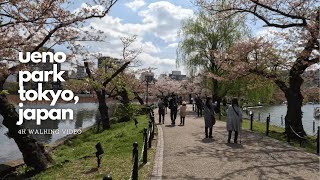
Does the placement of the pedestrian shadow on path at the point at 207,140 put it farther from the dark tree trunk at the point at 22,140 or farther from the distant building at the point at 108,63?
the distant building at the point at 108,63

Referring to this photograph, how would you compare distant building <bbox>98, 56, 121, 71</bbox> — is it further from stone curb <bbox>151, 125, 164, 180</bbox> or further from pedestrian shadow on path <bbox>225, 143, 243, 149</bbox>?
pedestrian shadow on path <bbox>225, 143, 243, 149</bbox>

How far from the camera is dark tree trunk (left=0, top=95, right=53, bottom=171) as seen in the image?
11.7 m

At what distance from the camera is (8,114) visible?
1163cm

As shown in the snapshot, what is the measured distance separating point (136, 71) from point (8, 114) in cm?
3071

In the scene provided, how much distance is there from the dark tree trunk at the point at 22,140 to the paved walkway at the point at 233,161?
4068 millimetres

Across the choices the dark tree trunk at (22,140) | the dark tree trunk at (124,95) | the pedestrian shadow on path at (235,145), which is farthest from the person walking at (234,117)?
the dark tree trunk at (124,95)

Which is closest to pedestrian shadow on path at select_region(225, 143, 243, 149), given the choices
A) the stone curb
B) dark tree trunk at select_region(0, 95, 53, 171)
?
→ the stone curb

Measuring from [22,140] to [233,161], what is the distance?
6.86 metres

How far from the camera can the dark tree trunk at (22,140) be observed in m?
11.7

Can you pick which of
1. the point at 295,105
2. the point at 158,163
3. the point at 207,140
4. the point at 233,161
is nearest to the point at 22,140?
the point at 158,163

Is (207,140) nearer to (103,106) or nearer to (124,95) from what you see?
(103,106)

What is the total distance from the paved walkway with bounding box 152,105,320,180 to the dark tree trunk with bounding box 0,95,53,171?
13.3 ft

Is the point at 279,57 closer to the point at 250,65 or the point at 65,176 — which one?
the point at 250,65

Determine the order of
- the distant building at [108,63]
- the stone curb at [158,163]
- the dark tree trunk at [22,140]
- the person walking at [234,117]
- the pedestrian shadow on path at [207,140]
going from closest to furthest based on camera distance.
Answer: the stone curb at [158,163], the dark tree trunk at [22,140], the person walking at [234,117], the pedestrian shadow on path at [207,140], the distant building at [108,63]
